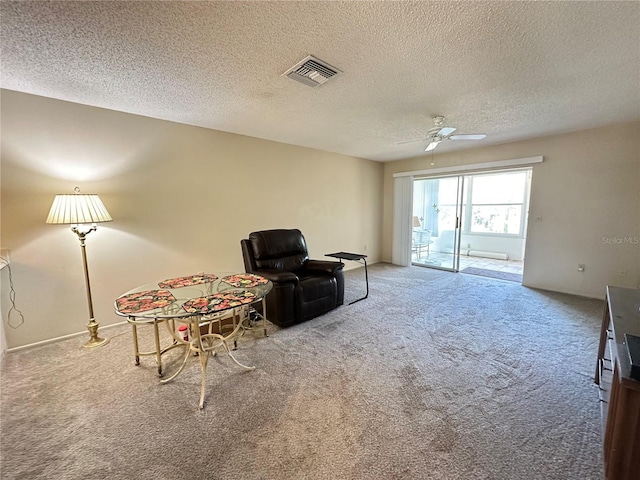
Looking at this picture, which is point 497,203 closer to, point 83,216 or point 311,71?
point 311,71

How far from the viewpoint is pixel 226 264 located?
373 cm

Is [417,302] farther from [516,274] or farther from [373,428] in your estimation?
[516,274]

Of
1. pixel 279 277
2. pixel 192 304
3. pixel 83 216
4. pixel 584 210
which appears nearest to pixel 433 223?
pixel 584 210

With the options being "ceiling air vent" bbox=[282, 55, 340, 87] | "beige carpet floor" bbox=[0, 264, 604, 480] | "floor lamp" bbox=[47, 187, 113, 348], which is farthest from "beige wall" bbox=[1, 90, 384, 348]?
"ceiling air vent" bbox=[282, 55, 340, 87]

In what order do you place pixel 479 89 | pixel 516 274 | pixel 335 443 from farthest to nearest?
pixel 516 274 → pixel 479 89 → pixel 335 443

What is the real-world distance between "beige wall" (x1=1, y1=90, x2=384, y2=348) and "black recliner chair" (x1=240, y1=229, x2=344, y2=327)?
0.76 metres

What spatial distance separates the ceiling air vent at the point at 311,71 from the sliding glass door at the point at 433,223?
4127 mm

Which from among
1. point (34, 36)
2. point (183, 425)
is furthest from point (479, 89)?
point (183, 425)

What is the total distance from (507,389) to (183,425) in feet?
7.21

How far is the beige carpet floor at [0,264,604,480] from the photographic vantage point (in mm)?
1315

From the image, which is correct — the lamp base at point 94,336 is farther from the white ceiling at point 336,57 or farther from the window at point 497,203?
the window at point 497,203

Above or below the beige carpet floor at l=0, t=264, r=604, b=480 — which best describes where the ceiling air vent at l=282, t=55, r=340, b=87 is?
above

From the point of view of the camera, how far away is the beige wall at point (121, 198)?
7.86 feet

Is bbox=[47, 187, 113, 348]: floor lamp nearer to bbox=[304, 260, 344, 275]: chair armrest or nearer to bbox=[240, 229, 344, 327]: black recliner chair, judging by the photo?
bbox=[240, 229, 344, 327]: black recliner chair
